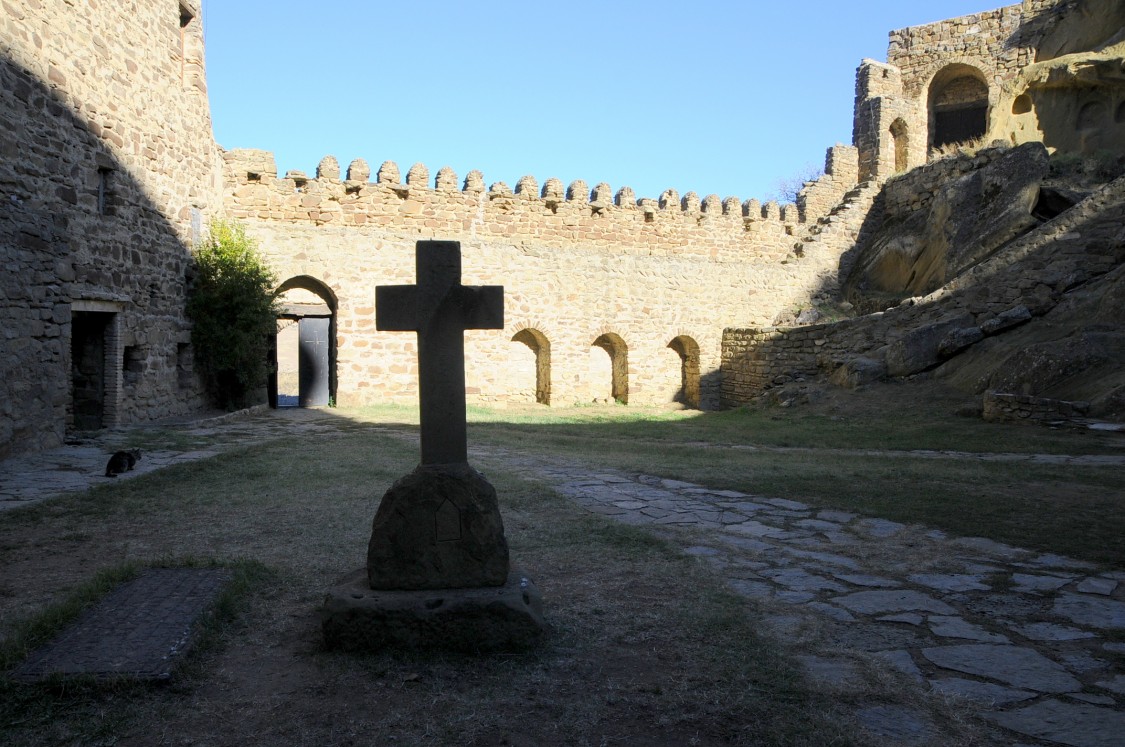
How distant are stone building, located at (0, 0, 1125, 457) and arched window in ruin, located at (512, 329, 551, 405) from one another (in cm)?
7

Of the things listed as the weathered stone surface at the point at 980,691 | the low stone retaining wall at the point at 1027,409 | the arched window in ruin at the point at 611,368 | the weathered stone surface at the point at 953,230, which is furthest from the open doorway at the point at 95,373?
the weathered stone surface at the point at 953,230

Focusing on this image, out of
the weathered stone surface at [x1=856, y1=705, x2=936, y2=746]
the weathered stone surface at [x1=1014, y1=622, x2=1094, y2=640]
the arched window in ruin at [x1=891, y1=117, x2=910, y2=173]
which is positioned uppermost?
the arched window in ruin at [x1=891, y1=117, x2=910, y2=173]

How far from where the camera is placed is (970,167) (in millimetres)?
19688

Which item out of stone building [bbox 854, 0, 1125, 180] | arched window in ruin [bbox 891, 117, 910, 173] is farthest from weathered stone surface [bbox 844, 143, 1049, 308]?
arched window in ruin [bbox 891, 117, 910, 173]

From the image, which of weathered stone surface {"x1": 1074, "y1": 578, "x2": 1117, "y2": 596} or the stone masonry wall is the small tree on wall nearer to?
the stone masonry wall

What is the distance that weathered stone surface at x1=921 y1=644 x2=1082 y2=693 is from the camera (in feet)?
10.2

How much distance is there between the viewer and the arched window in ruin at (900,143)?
23484 mm

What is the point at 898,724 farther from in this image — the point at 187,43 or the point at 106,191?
the point at 187,43

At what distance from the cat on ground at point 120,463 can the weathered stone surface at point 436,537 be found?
5.00 metres

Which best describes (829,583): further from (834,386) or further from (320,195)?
(320,195)

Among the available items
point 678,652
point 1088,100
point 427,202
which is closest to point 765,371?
point 427,202

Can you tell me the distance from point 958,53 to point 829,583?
26126mm

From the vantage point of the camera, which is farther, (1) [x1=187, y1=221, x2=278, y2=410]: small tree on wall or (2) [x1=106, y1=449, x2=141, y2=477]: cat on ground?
(1) [x1=187, y1=221, x2=278, y2=410]: small tree on wall

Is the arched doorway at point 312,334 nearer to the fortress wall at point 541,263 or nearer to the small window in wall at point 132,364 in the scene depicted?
the fortress wall at point 541,263
